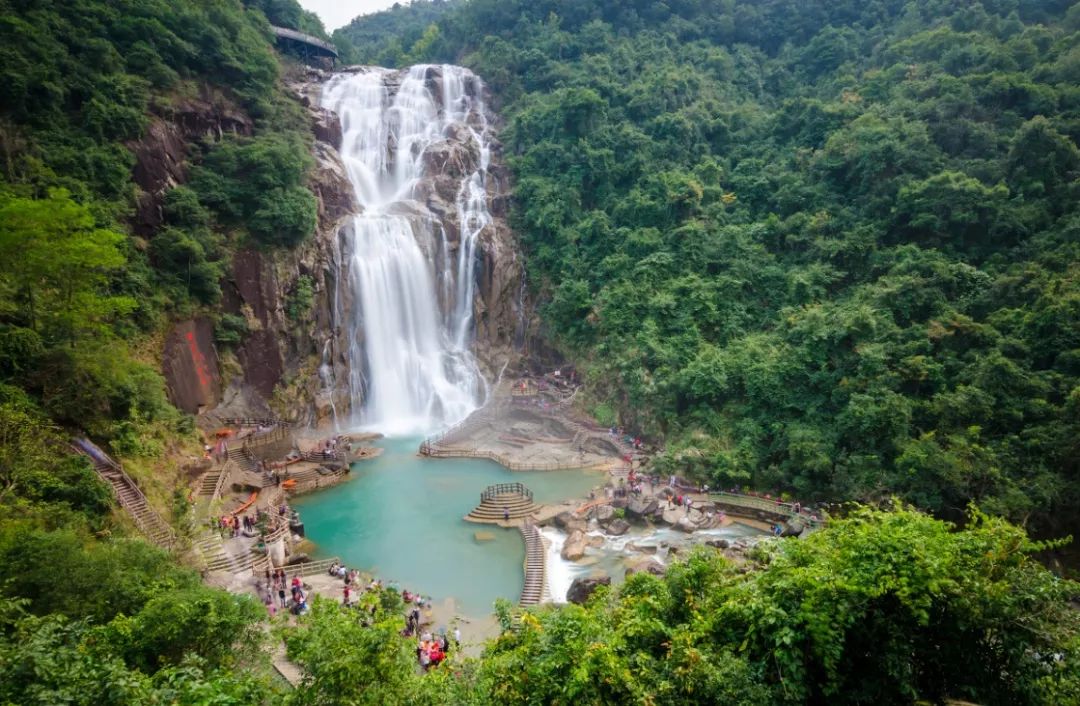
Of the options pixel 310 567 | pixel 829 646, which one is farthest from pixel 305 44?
pixel 829 646

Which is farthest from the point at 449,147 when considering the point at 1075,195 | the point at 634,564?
the point at 1075,195

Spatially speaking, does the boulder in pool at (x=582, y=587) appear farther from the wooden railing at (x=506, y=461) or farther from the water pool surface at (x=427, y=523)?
the wooden railing at (x=506, y=461)

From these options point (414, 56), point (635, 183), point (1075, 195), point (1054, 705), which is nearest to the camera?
point (1054, 705)

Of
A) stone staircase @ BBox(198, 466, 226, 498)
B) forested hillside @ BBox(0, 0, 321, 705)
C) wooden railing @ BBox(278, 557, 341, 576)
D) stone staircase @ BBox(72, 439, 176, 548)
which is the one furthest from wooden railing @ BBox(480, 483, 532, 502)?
stone staircase @ BBox(72, 439, 176, 548)

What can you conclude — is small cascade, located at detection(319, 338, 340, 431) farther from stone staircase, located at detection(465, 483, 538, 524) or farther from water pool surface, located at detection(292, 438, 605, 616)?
stone staircase, located at detection(465, 483, 538, 524)

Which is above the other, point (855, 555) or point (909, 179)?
point (909, 179)

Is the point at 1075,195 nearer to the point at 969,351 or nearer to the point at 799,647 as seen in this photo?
the point at 969,351
